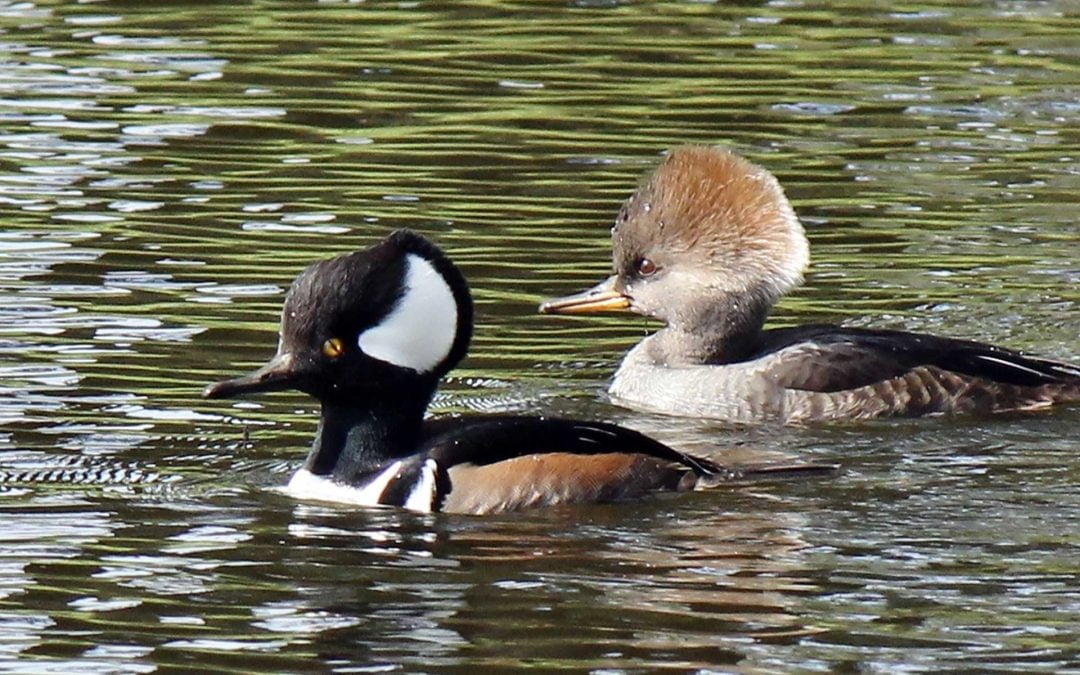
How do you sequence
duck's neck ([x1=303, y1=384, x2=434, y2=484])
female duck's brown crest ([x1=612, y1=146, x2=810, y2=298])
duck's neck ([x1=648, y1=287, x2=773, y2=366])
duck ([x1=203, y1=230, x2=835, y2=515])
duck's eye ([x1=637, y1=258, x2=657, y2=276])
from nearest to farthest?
duck ([x1=203, y1=230, x2=835, y2=515]) → duck's neck ([x1=303, y1=384, x2=434, y2=484]) → female duck's brown crest ([x1=612, y1=146, x2=810, y2=298]) → duck's neck ([x1=648, y1=287, x2=773, y2=366]) → duck's eye ([x1=637, y1=258, x2=657, y2=276])

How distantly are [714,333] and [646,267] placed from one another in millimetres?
418

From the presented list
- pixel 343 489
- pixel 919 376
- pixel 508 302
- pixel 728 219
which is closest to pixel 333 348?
pixel 343 489

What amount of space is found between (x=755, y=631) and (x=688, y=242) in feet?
13.1

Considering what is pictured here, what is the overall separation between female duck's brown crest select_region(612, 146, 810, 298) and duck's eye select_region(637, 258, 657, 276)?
0.41 ft

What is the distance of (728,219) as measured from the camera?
11008 mm

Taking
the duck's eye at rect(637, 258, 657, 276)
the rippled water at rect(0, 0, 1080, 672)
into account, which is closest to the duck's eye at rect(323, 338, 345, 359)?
the rippled water at rect(0, 0, 1080, 672)

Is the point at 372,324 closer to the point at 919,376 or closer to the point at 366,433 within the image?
the point at 366,433

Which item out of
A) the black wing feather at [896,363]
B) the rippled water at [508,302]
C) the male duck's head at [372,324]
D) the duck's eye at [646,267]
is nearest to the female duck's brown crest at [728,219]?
the duck's eye at [646,267]

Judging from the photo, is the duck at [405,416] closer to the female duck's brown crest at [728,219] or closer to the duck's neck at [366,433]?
the duck's neck at [366,433]

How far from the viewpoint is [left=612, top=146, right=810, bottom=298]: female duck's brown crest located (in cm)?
1091

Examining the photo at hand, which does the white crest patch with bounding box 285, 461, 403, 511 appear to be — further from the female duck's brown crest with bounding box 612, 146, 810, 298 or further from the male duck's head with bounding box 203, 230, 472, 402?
the female duck's brown crest with bounding box 612, 146, 810, 298

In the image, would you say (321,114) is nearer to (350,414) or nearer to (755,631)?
(350,414)

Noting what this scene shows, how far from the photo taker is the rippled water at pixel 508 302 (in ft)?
24.4

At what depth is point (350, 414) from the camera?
8898mm
